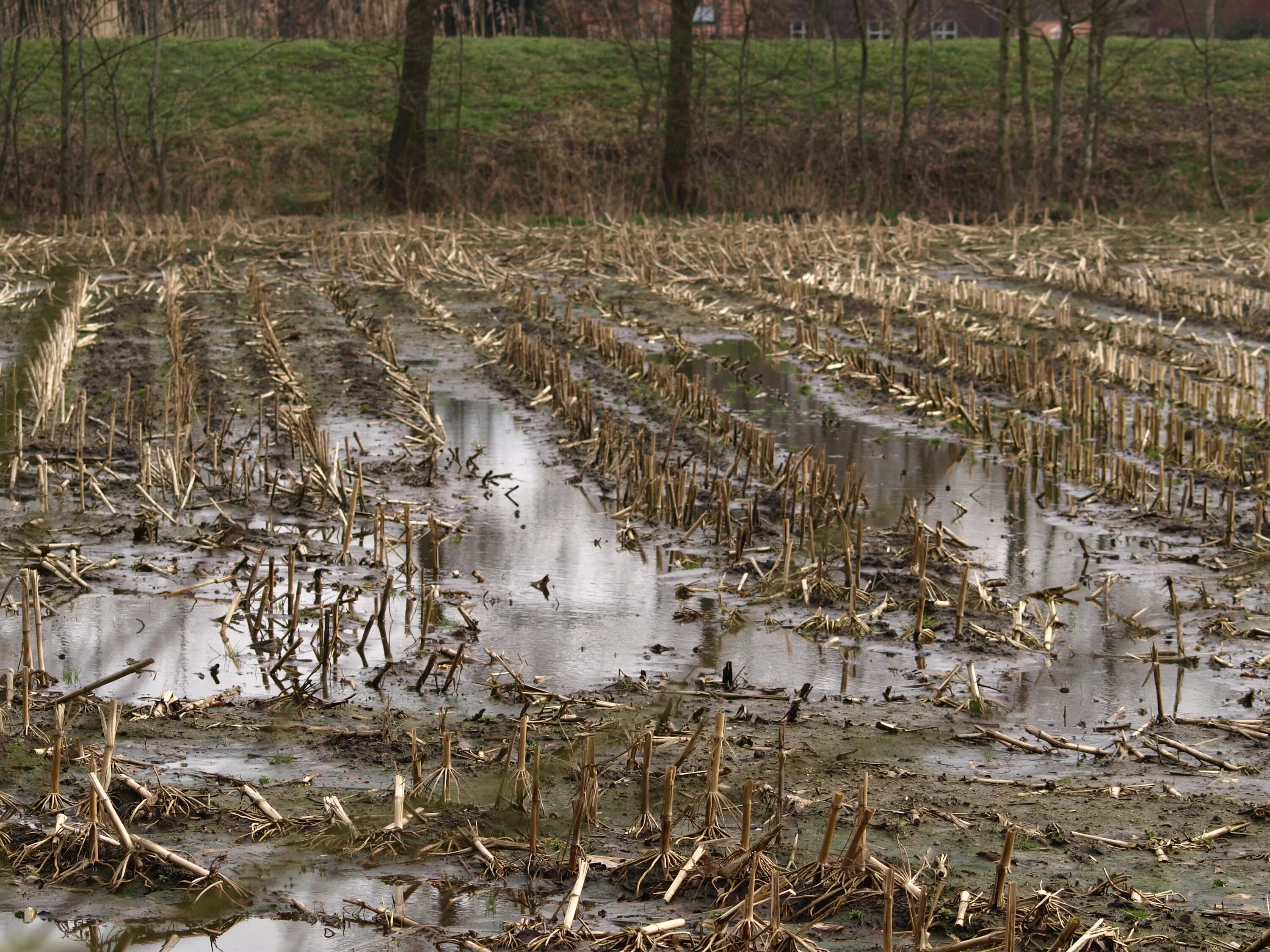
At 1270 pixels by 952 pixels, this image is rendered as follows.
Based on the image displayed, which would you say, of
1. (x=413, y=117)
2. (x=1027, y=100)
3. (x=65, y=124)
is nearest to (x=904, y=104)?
(x=1027, y=100)

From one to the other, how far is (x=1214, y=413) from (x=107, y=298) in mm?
11304

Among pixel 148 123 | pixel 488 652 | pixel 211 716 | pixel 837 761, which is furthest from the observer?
pixel 148 123

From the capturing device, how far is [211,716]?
5453 millimetres

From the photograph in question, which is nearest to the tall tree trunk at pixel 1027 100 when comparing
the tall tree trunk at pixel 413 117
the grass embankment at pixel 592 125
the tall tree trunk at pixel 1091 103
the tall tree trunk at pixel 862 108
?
the tall tree trunk at pixel 1091 103

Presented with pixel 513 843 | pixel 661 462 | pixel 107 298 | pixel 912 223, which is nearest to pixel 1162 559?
pixel 661 462

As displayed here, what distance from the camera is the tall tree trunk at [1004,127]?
89.8 feet

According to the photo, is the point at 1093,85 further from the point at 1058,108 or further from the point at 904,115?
the point at 904,115

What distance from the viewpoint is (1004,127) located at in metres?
27.8

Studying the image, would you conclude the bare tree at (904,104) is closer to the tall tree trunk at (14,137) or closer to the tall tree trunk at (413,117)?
the tall tree trunk at (413,117)

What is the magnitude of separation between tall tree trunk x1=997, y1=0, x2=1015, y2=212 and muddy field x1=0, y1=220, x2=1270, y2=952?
13597mm

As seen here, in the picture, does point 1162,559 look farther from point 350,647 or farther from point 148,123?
point 148,123

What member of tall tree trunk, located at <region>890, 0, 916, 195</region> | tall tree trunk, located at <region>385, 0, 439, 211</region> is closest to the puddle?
tall tree trunk, located at <region>385, 0, 439, 211</region>

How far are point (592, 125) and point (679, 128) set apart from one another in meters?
5.41

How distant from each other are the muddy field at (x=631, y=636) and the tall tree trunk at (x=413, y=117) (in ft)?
47.4
